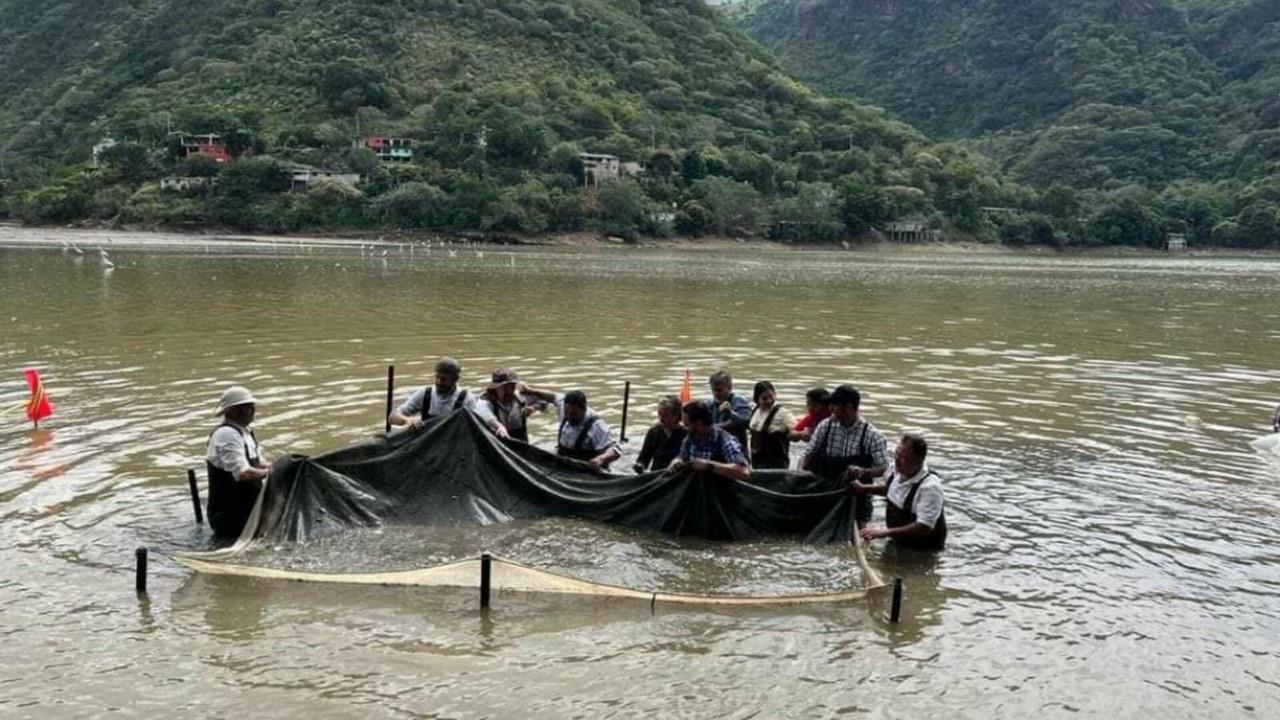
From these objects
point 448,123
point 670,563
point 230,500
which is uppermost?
point 448,123

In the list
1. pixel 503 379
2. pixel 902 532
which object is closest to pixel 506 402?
pixel 503 379

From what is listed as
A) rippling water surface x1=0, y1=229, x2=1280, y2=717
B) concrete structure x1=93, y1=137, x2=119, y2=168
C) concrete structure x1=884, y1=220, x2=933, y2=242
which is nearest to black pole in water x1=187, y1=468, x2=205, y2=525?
rippling water surface x1=0, y1=229, x2=1280, y2=717

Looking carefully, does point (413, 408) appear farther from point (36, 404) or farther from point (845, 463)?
point (36, 404)

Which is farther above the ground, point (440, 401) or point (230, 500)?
point (440, 401)

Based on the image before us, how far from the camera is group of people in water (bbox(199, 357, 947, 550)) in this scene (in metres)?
9.60

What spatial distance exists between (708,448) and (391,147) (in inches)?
4755

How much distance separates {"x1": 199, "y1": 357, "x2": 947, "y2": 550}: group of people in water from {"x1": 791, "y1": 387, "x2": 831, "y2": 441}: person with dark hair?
1 centimetres

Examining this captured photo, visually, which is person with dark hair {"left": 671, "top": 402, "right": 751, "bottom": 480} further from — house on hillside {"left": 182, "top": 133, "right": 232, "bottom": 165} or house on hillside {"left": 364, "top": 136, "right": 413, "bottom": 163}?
house on hillside {"left": 364, "top": 136, "right": 413, "bottom": 163}

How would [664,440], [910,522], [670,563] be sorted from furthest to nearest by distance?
[664,440] < [910,522] < [670,563]

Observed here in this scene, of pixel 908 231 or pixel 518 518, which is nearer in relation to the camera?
pixel 518 518

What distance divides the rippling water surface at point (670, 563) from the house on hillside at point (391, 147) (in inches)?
3905

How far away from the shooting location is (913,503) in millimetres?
9883

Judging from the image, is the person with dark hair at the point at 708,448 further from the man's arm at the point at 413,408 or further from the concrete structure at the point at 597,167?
the concrete structure at the point at 597,167

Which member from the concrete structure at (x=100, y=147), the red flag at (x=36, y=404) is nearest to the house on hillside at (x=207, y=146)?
the concrete structure at (x=100, y=147)
